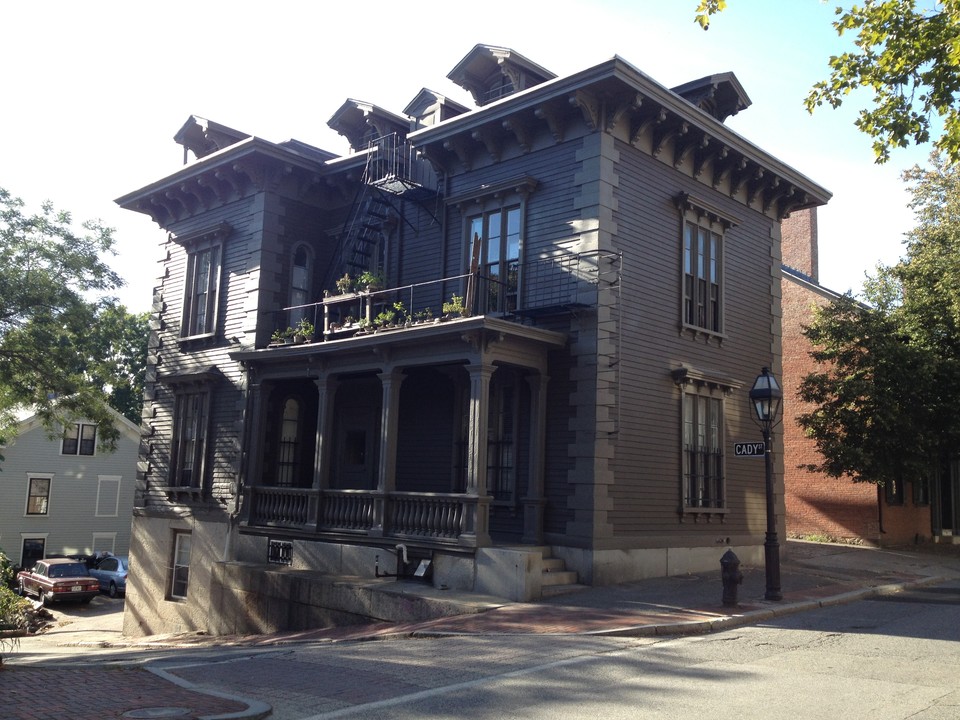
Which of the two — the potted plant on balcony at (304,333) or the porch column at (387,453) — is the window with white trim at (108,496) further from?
the porch column at (387,453)

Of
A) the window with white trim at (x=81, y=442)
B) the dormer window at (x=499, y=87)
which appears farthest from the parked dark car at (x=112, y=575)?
the dormer window at (x=499, y=87)

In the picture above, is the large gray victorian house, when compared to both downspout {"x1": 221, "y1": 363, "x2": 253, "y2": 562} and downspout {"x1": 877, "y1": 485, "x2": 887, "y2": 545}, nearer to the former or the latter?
downspout {"x1": 221, "y1": 363, "x2": 253, "y2": 562}

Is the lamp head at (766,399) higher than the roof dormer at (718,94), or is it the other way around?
the roof dormer at (718,94)

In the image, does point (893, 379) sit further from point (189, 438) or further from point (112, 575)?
point (112, 575)

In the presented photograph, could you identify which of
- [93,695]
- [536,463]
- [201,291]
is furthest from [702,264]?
[93,695]

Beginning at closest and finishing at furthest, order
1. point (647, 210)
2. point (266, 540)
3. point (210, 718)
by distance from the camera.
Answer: point (210, 718) < point (647, 210) < point (266, 540)

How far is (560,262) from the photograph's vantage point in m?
17.3

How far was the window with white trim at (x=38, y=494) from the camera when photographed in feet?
145

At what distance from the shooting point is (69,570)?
33562 millimetres

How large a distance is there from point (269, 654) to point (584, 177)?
10441 mm

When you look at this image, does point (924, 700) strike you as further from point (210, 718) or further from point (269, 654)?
point (269, 654)

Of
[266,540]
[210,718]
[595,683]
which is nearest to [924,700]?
[595,683]

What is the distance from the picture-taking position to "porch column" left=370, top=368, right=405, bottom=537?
1684 centimetres

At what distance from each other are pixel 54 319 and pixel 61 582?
12855 mm
